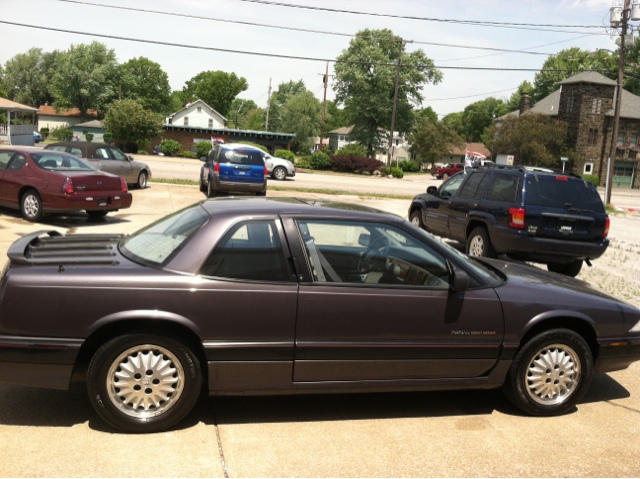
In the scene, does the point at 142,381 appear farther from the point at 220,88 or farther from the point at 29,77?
the point at 29,77

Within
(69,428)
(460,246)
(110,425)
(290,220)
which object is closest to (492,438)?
(290,220)

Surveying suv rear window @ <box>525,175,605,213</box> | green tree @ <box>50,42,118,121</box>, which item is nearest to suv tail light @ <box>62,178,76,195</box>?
suv rear window @ <box>525,175,605,213</box>

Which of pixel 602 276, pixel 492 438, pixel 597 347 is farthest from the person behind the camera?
pixel 602 276

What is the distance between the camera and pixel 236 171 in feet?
61.4

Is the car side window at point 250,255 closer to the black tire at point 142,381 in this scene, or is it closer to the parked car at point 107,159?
the black tire at point 142,381

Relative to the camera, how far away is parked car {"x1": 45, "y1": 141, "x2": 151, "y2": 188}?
59.4 ft

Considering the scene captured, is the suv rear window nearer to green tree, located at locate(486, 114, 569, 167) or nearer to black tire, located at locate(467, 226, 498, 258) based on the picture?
black tire, located at locate(467, 226, 498, 258)

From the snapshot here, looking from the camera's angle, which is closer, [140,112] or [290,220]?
[290,220]

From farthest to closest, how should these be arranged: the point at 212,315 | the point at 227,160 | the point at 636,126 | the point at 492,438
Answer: the point at 636,126
the point at 227,160
the point at 492,438
the point at 212,315

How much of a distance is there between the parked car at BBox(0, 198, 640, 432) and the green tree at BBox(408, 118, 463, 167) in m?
69.8

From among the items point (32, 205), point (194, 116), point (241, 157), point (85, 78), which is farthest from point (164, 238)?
point (85, 78)

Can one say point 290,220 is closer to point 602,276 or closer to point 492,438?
point 492,438

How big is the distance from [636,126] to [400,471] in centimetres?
7044

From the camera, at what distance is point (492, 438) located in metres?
4.14
